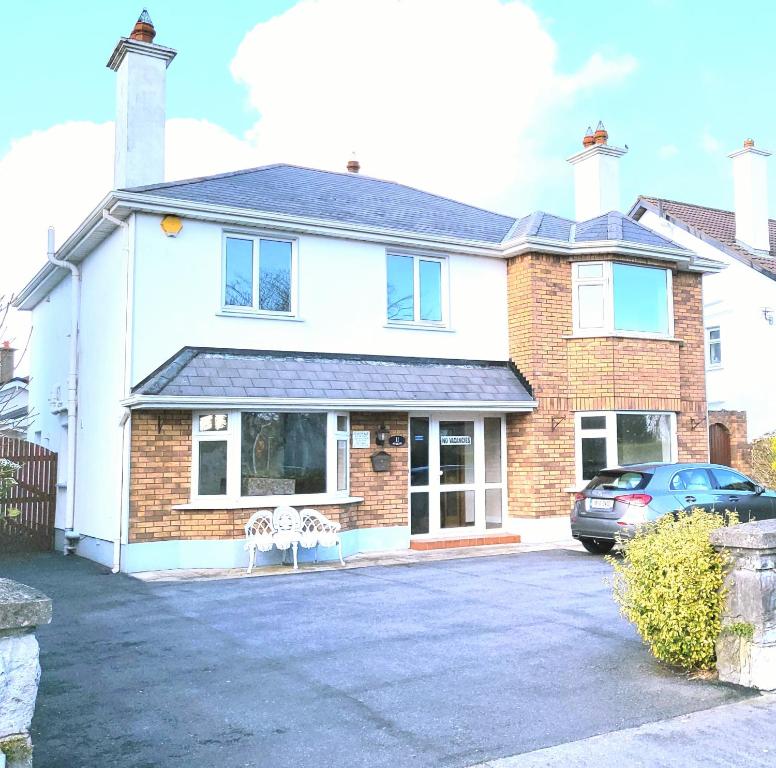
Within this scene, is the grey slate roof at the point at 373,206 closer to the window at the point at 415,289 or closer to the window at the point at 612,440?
the window at the point at 415,289

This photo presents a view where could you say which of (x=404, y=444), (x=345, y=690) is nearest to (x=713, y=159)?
(x=404, y=444)

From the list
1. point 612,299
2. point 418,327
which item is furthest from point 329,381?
point 612,299

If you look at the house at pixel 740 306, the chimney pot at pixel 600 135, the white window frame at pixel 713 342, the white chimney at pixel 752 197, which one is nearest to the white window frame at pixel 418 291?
the chimney pot at pixel 600 135

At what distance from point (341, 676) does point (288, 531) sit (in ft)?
19.1

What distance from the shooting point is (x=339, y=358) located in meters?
13.9

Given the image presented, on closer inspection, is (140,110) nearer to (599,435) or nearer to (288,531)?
(288,531)

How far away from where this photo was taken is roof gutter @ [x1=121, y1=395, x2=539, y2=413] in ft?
37.8

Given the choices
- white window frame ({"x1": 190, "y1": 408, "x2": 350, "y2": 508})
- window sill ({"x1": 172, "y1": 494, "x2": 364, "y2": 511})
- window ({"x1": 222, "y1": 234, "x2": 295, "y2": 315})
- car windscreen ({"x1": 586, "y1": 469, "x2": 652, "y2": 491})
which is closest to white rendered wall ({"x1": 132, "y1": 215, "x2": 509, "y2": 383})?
window ({"x1": 222, "y1": 234, "x2": 295, "y2": 315})

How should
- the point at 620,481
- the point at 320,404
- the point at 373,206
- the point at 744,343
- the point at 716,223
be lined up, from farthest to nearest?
1. the point at 716,223
2. the point at 744,343
3. the point at 373,206
4. the point at 320,404
5. the point at 620,481

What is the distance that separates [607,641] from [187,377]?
7264 millimetres

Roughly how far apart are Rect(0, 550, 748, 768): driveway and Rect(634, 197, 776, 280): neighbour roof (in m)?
15.4

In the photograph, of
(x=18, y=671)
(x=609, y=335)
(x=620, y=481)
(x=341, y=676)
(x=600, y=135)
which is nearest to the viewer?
(x=18, y=671)

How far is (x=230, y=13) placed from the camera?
11445mm

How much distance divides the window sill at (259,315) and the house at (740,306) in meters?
12.0
